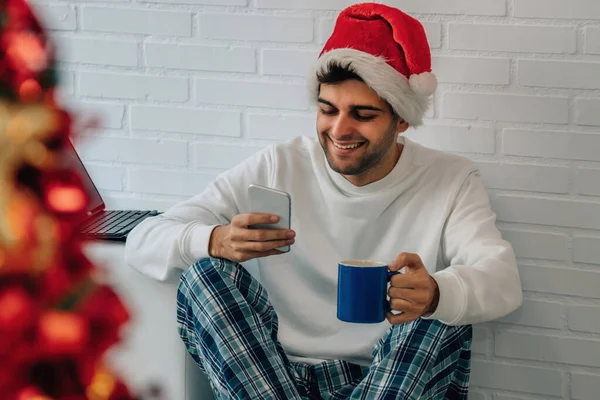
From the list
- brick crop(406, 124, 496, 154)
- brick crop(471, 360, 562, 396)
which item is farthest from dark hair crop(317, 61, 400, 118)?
brick crop(471, 360, 562, 396)

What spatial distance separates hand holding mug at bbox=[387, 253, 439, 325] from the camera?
1.31m

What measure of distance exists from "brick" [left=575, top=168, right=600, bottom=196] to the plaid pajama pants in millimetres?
519

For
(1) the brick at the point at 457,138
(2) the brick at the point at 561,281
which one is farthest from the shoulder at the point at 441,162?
(2) the brick at the point at 561,281

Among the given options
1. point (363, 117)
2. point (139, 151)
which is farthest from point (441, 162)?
point (139, 151)

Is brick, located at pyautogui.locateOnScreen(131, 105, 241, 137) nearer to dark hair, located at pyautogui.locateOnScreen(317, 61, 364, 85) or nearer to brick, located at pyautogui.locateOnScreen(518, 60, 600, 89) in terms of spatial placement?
dark hair, located at pyautogui.locateOnScreen(317, 61, 364, 85)

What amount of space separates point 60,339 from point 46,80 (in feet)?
0.34

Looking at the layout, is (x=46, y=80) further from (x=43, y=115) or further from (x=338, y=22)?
(x=338, y=22)

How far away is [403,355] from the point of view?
1.39 meters

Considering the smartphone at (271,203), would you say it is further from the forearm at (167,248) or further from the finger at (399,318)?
the finger at (399,318)

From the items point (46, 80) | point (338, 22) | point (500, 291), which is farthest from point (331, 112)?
point (46, 80)

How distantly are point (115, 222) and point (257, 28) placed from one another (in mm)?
577

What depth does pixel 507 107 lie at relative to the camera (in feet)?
5.89

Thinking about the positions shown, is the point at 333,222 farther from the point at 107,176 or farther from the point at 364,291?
the point at 107,176

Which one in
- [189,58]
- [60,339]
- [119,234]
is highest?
[189,58]
